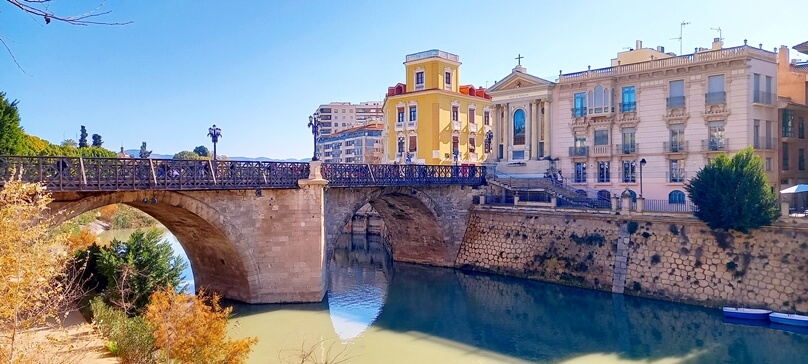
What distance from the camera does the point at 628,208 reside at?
2639 cm

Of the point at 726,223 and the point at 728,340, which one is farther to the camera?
the point at 726,223

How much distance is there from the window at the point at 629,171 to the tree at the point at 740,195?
8.57 metres

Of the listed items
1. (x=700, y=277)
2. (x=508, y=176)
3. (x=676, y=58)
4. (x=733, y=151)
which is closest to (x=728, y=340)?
(x=700, y=277)

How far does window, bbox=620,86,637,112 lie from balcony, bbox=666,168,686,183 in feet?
13.1

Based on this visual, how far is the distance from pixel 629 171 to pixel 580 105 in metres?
4.84

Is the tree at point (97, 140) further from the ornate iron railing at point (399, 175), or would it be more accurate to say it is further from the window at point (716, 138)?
the window at point (716, 138)

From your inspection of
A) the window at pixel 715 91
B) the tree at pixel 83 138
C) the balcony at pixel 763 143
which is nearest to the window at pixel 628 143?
the window at pixel 715 91

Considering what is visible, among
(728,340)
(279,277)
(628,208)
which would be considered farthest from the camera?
(628,208)

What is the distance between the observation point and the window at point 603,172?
3253cm

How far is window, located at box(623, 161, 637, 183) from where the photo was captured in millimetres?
31328

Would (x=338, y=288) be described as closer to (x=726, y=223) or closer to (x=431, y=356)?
(x=431, y=356)

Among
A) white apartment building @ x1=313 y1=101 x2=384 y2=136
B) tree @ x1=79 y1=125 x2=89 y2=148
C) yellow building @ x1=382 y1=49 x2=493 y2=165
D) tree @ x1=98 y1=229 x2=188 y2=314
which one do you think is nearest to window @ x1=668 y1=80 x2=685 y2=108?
yellow building @ x1=382 y1=49 x2=493 y2=165

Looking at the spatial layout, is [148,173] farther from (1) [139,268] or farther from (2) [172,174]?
(1) [139,268]

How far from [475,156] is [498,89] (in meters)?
9.02
